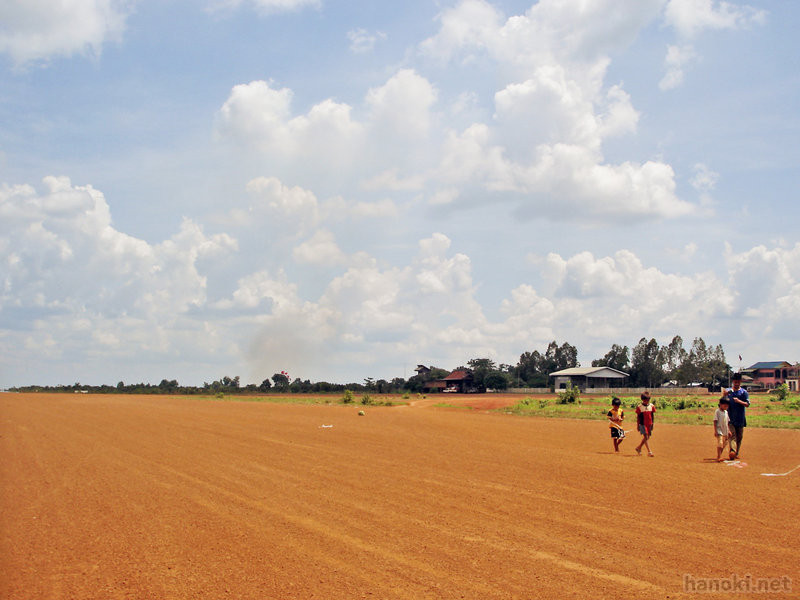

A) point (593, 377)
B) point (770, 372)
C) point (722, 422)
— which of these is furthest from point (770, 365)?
point (722, 422)

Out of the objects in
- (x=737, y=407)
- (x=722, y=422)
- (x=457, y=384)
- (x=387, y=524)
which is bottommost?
(x=457, y=384)

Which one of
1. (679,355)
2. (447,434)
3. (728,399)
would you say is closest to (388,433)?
(447,434)

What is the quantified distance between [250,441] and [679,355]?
106148 mm

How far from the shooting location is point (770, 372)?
12100 centimetres

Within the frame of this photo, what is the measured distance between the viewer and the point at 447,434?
2323 cm

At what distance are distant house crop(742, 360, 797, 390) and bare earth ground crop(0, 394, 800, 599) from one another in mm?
117142

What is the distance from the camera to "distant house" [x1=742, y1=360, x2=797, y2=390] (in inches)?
4636

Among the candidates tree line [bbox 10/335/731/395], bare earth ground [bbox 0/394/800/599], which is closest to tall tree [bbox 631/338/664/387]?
tree line [bbox 10/335/731/395]

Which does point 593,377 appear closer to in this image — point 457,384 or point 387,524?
point 457,384

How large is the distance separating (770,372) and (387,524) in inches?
5193

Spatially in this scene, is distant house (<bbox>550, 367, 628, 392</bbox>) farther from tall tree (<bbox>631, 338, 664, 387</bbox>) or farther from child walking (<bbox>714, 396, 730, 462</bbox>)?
child walking (<bbox>714, 396, 730, 462</bbox>)

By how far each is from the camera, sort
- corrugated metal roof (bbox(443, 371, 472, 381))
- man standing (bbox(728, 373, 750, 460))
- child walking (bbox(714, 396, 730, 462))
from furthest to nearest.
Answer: corrugated metal roof (bbox(443, 371, 472, 381)) → child walking (bbox(714, 396, 730, 462)) → man standing (bbox(728, 373, 750, 460))

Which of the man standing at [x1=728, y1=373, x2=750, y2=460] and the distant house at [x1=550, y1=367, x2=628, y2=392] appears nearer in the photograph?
the man standing at [x1=728, y1=373, x2=750, y2=460]

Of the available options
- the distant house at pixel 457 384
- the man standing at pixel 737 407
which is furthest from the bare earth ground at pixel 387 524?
the distant house at pixel 457 384
